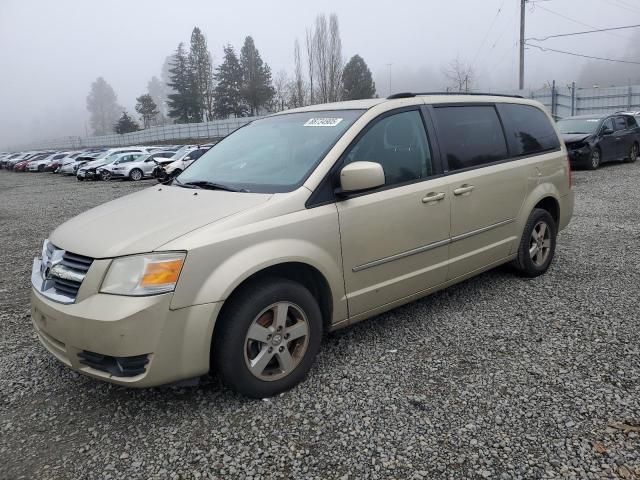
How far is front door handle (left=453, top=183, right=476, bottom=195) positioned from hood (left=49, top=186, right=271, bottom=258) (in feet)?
5.21

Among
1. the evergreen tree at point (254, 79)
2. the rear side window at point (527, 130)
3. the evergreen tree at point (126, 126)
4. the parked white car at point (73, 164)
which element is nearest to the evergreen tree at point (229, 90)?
the evergreen tree at point (254, 79)

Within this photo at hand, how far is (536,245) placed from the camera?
504 centimetres

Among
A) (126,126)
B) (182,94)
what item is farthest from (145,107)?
(182,94)

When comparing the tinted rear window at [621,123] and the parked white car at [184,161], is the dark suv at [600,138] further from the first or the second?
the parked white car at [184,161]

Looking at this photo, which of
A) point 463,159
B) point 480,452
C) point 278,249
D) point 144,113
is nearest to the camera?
point 480,452

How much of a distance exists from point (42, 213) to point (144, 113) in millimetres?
73610

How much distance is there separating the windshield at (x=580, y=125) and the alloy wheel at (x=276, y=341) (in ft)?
47.7

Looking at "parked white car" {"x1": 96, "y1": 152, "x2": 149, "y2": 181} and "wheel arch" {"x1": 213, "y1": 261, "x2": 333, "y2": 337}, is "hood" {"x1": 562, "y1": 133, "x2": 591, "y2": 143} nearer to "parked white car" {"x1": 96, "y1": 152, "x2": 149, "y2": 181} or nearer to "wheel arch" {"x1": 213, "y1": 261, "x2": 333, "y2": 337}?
"wheel arch" {"x1": 213, "y1": 261, "x2": 333, "y2": 337}

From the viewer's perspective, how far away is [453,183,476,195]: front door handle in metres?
3.99

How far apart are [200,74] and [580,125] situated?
6750cm

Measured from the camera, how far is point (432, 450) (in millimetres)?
2584

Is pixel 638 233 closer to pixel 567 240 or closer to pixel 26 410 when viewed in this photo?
pixel 567 240

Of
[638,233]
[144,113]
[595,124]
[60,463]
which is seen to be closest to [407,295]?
[60,463]

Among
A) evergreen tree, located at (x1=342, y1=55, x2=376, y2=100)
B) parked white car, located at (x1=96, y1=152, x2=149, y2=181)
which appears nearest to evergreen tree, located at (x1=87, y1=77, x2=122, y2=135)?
evergreen tree, located at (x1=342, y1=55, x2=376, y2=100)
